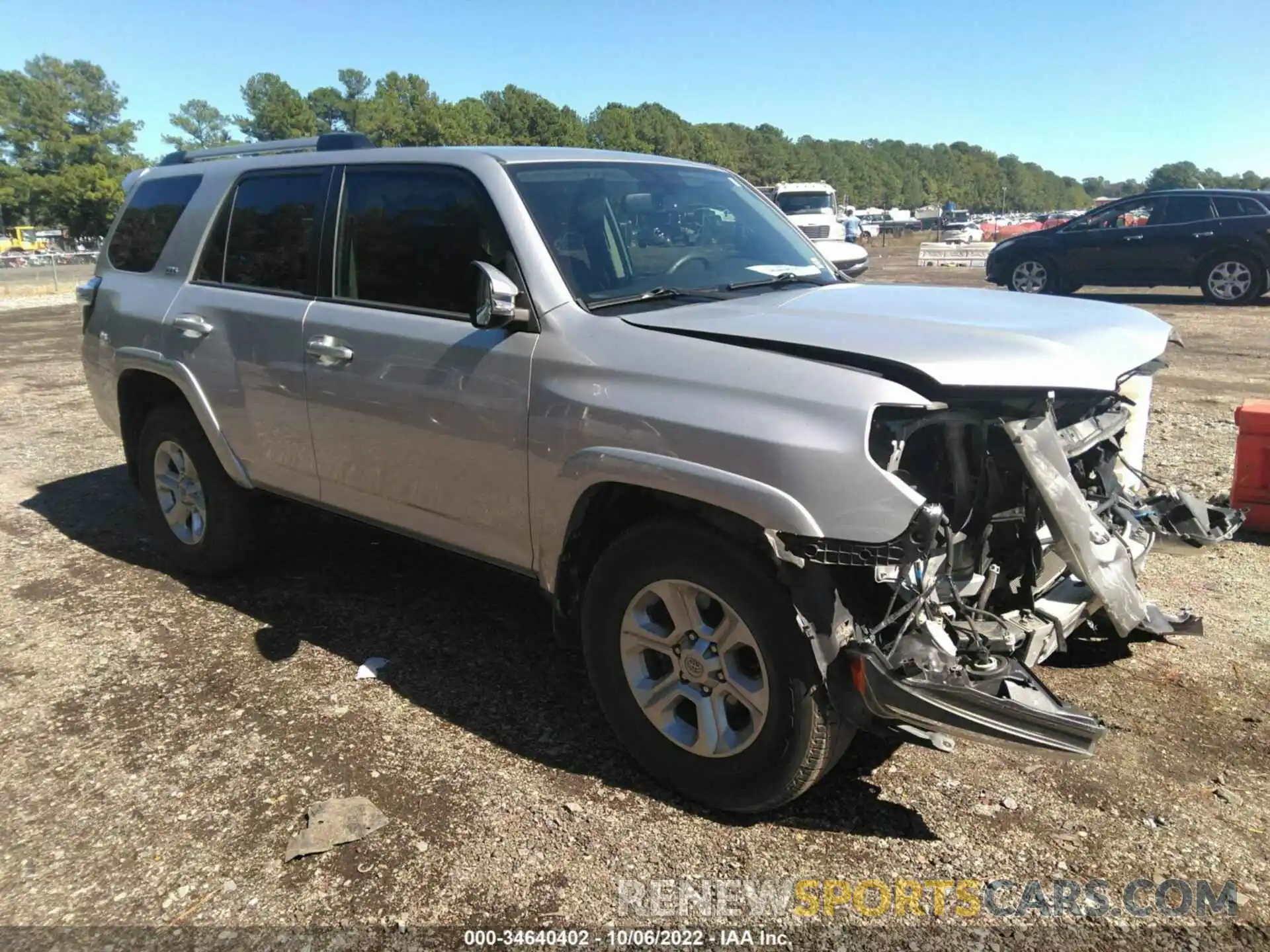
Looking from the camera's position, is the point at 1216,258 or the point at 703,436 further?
the point at 1216,258

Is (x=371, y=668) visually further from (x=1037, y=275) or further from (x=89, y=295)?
(x=1037, y=275)

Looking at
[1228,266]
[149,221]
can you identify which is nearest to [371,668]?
[149,221]

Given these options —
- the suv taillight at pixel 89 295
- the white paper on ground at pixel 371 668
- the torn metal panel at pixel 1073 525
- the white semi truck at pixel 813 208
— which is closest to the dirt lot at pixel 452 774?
the white paper on ground at pixel 371 668

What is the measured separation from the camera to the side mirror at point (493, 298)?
3107 millimetres

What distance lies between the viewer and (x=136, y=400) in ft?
16.8

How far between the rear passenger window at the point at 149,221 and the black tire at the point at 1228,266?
50.3 ft

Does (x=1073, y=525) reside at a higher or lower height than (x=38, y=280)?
lower

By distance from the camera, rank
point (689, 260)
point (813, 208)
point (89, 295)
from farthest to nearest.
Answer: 1. point (813, 208)
2. point (89, 295)
3. point (689, 260)

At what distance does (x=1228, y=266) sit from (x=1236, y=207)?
939 millimetres

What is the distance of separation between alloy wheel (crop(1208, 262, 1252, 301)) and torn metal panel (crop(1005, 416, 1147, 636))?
14.7 metres

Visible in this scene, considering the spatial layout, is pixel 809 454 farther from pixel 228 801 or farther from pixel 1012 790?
pixel 228 801

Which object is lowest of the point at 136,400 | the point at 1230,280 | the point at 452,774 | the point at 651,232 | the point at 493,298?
the point at 452,774

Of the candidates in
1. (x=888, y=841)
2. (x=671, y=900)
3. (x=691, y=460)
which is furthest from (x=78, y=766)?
(x=888, y=841)

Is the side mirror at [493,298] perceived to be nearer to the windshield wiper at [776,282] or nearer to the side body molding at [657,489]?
the side body molding at [657,489]
